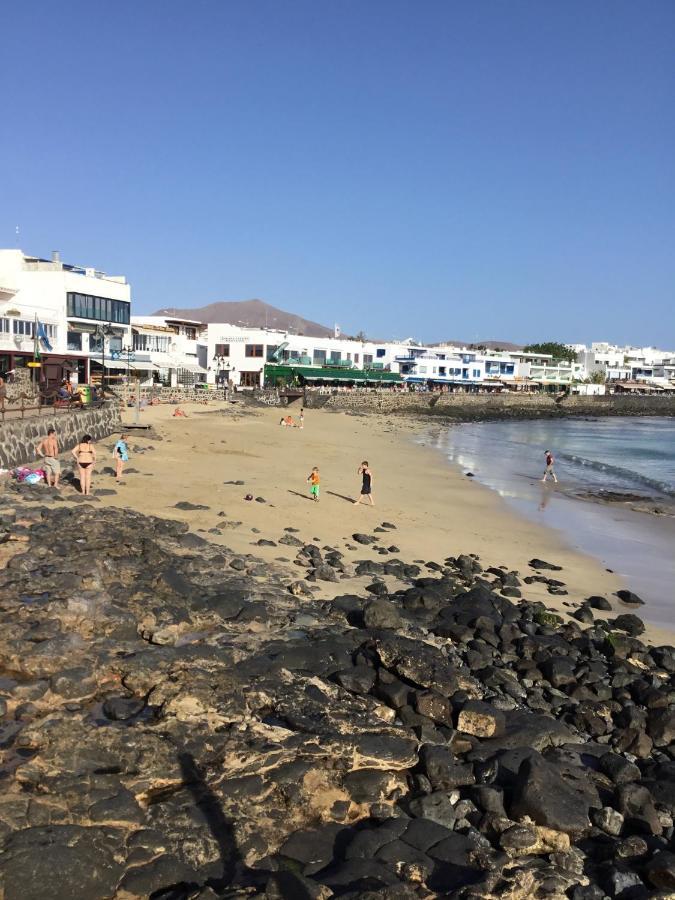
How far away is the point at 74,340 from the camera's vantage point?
48188 millimetres

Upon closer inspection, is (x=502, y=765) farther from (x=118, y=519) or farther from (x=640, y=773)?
(x=118, y=519)

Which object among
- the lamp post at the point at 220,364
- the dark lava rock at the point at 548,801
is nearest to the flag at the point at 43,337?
the lamp post at the point at 220,364

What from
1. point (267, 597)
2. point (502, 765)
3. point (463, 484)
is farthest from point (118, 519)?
point (463, 484)

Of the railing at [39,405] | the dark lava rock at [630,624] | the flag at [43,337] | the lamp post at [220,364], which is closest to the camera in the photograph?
the dark lava rock at [630,624]

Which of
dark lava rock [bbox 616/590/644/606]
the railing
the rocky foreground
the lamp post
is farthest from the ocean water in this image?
the lamp post

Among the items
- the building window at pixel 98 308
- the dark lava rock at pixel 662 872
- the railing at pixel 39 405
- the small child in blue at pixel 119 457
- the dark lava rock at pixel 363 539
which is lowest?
the dark lava rock at pixel 363 539

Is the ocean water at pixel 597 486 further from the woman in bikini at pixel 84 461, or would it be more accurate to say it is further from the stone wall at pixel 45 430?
the stone wall at pixel 45 430

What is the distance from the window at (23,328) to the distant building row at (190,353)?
0.08m

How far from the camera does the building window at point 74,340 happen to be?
4772cm

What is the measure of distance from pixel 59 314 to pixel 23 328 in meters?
5.26

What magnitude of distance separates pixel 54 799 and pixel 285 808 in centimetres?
195

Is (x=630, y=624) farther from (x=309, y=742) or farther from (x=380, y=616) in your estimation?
(x=309, y=742)

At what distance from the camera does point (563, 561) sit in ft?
53.3

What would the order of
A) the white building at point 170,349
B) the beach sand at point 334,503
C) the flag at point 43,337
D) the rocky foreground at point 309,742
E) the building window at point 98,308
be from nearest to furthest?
the rocky foreground at point 309,742
the beach sand at point 334,503
the flag at point 43,337
the building window at point 98,308
the white building at point 170,349
